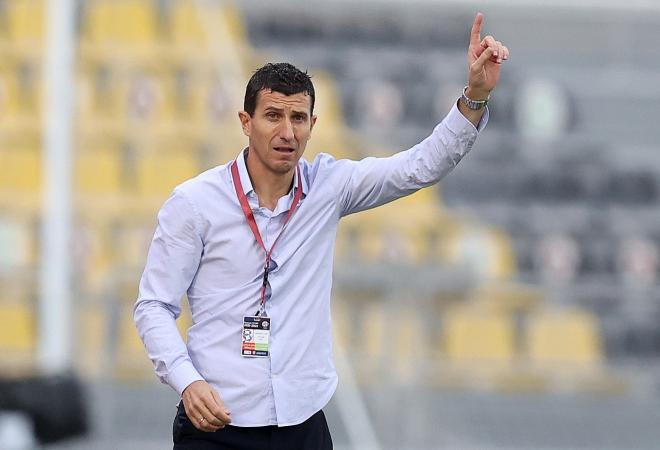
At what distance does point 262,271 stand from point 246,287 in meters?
0.05

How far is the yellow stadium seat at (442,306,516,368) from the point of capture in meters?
8.36

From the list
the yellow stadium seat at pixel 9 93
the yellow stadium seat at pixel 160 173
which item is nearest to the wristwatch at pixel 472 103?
the yellow stadium seat at pixel 160 173

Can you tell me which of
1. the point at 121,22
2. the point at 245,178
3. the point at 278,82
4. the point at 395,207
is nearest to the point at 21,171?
the point at 121,22

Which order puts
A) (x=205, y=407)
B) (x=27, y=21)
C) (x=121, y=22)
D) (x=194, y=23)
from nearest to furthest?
(x=205, y=407), (x=27, y=21), (x=121, y=22), (x=194, y=23)

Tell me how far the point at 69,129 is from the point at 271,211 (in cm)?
540

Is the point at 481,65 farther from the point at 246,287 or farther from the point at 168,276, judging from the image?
the point at 168,276

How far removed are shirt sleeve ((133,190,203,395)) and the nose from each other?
273 mm

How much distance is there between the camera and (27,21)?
1101 cm

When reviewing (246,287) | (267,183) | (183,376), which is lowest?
(183,376)

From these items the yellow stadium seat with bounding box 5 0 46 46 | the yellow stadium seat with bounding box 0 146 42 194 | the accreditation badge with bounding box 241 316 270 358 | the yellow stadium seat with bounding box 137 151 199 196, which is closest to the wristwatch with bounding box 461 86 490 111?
the accreditation badge with bounding box 241 316 270 358

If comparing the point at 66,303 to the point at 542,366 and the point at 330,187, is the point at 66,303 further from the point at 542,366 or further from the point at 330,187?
the point at 330,187

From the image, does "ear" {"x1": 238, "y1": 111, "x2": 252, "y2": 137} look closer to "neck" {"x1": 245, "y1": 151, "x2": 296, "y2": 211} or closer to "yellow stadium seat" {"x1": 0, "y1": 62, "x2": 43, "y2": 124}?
"neck" {"x1": 245, "y1": 151, "x2": 296, "y2": 211}

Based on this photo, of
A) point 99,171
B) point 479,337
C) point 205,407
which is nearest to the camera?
point 205,407

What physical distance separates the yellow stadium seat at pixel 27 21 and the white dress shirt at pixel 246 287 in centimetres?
771
